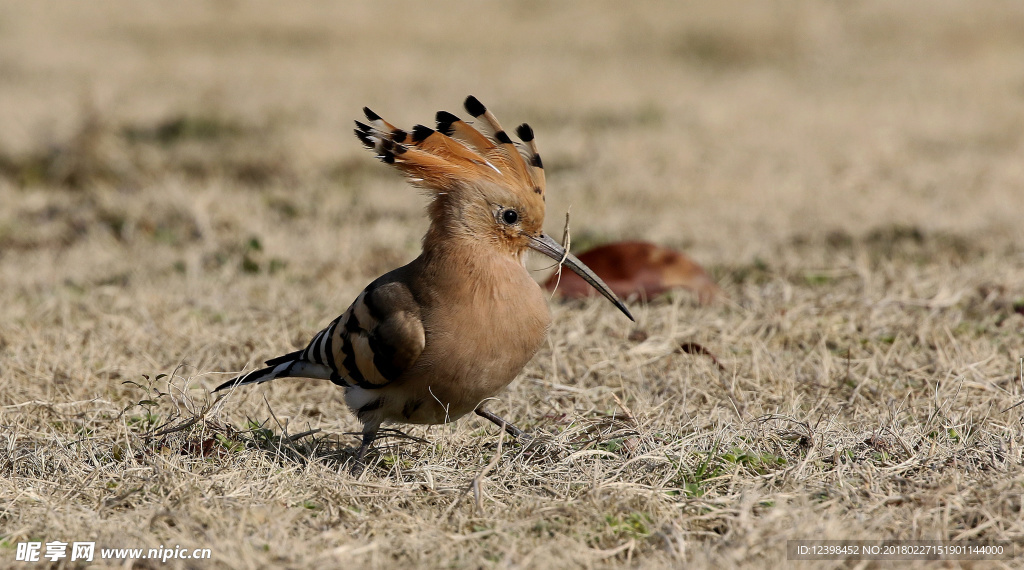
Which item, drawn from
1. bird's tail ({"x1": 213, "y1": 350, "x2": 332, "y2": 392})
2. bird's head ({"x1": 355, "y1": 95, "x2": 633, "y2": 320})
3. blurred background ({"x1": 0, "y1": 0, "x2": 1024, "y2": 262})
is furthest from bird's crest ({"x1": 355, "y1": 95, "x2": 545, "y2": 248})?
blurred background ({"x1": 0, "y1": 0, "x2": 1024, "y2": 262})

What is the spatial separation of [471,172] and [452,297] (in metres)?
0.38

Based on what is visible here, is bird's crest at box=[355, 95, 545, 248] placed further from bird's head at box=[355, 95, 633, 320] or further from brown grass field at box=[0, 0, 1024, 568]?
brown grass field at box=[0, 0, 1024, 568]

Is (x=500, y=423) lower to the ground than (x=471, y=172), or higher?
lower

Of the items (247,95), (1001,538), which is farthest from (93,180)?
(1001,538)

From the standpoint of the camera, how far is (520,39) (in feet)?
45.2

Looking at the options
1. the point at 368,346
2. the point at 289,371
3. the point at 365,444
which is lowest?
the point at 365,444

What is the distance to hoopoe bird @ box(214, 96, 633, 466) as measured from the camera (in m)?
2.73

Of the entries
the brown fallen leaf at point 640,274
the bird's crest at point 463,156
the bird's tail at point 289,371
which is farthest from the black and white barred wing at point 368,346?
the brown fallen leaf at point 640,274

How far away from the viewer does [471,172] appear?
9.57 feet

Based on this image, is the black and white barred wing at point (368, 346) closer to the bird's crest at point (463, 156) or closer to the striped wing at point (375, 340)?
the striped wing at point (375, 340)

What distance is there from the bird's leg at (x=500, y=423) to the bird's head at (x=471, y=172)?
47 centimetres

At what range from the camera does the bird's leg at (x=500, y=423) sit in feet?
9.34

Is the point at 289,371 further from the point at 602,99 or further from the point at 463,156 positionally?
the point at 602,99

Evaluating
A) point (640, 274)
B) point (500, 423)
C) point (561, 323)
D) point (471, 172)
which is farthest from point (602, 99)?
point (500, 423)
